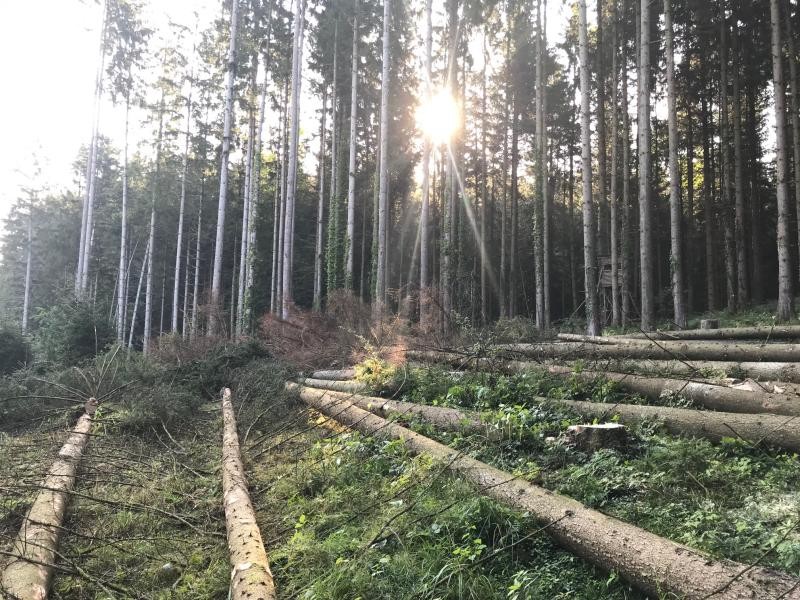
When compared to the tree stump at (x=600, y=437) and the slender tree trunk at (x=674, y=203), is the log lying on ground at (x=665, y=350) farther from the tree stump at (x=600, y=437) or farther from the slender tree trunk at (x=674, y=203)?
the slender tree trunk at (x=674, y=203)

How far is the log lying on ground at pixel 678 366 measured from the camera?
5.49m

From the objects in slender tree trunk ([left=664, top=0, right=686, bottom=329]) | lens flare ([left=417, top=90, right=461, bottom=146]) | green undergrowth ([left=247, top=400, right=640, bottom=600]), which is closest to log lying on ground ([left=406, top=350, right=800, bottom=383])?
green undergrowth ([left=247, top=400, right=640, bottom=600])

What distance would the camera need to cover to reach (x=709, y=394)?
5.12m

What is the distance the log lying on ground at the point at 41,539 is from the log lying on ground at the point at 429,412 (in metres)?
3.60

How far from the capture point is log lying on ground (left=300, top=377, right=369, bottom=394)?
843cm

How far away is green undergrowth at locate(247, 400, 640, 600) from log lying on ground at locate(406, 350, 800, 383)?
10.0ft

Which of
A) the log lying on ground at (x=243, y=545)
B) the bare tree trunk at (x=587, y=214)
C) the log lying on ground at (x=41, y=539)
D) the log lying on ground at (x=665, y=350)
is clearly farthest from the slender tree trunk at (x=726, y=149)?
the log lying on ground at (x=41, y=539)

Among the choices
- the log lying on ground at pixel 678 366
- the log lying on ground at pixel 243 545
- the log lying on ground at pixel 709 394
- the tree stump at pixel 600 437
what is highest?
the log lying on ground at pixel 678 366

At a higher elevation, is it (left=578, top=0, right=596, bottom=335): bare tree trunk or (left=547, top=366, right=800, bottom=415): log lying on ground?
(left=578, top=0, right=596, bottom=335): bare tree trunk

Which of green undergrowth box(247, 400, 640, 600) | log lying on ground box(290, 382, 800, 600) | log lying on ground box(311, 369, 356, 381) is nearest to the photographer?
log lying on ground box(290, 382, 800, 600)

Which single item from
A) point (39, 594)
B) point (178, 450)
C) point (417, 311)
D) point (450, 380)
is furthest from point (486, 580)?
point (417, 311)

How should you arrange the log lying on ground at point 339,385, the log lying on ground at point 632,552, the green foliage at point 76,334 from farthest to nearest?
the green foliage at point 76,334 < the log lying on ground at point 339,385 < the log lying on ground at point 632,552

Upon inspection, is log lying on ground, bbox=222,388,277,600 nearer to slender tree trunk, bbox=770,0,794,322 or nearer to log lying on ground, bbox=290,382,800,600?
log lying on ground, bbox=290,382,800,600

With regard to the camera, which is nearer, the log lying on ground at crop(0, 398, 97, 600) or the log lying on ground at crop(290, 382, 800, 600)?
the log lying on ground at crop(290, 382, 800, 600)
